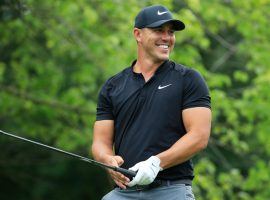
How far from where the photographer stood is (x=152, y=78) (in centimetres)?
654

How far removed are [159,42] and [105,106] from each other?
1.90ft

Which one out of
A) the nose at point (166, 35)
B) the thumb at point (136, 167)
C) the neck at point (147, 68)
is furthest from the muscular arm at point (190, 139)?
the nose at point (166, 35)

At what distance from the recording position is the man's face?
21.6ft

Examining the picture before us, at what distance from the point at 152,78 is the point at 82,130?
9.66m

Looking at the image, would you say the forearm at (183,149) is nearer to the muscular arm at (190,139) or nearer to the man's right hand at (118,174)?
the muscular arm at (190,139)

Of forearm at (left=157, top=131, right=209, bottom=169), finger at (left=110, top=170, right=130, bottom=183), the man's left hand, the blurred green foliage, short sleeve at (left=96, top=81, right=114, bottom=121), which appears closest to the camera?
the man's left hand

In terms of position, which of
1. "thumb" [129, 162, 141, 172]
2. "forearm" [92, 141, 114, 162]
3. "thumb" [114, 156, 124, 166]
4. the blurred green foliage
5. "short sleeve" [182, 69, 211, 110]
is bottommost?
the blurred green foliage

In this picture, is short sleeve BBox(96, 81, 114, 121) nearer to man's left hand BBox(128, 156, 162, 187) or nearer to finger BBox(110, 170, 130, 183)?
finger BBox(110, 170, 130, 183)

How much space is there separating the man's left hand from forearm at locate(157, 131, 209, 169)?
0.06m

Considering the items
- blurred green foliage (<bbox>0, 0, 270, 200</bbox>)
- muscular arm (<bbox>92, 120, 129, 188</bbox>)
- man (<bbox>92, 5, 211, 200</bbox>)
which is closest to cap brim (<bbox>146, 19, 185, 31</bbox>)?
man (<bbox>92, 5, 211, 200</bbox>)

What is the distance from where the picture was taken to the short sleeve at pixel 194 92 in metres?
6.36

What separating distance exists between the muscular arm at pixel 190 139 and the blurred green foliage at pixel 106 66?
6.32 meters

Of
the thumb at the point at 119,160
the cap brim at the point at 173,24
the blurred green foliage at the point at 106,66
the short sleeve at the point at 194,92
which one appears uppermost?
the cap brim at the point at 173,24

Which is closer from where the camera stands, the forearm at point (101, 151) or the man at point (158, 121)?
the man at point (158, 121)
